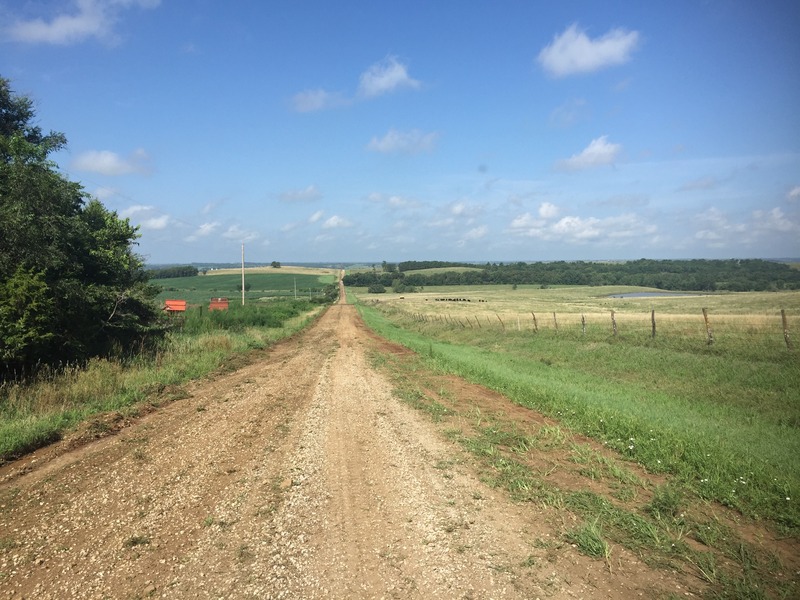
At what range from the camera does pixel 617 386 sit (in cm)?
1373

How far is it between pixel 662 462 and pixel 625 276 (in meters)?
148

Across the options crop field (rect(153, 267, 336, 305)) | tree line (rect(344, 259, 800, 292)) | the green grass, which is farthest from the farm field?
tree line (rect(344, 259, 800, 292))

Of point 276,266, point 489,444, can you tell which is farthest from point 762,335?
point 276,266

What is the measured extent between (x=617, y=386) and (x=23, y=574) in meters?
13.6

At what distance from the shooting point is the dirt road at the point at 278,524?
3889mm

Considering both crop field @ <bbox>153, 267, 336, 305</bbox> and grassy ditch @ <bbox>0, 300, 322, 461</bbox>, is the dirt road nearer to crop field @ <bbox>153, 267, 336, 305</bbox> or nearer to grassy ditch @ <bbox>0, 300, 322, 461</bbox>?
grassy ditch @ <bbox>0, 300, 322, 461</bbox>

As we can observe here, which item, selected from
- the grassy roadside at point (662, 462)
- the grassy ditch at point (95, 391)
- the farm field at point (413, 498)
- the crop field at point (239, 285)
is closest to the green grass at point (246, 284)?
the crop field at point (239, 285)

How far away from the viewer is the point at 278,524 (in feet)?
16.2

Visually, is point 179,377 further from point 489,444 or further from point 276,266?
point 276,266

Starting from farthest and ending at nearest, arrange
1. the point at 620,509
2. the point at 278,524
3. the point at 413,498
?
the point at 413,498
the point at 620,509
the point at 278,524

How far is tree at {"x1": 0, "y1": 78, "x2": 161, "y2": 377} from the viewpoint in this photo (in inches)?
427

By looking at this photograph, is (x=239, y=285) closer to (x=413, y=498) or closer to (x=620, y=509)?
(x=413, y=498)

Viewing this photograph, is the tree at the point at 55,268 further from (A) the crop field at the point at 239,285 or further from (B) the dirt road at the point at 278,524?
(A) the crop field at the point at 239,285

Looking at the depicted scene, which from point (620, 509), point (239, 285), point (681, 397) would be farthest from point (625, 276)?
point (620, 509)
